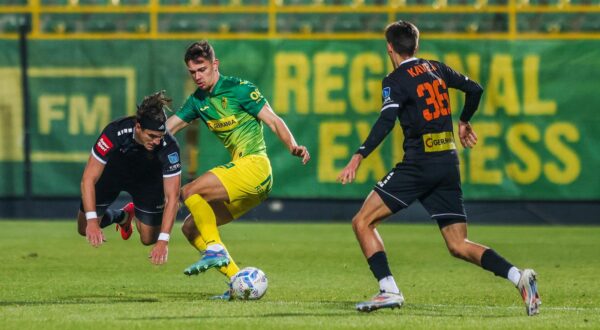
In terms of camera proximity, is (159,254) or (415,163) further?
(159,254)

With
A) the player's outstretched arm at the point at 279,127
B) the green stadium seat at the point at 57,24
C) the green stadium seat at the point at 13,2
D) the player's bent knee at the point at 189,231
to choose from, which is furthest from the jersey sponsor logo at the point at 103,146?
the green stadium seat at the point at 13,2

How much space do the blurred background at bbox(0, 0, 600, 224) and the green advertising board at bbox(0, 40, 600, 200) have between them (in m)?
0.02

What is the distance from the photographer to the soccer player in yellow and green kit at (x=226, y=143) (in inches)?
387

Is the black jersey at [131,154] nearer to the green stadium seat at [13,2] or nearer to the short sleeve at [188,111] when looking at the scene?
the short sleeve at [188,111]

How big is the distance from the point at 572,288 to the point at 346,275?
7.48ft

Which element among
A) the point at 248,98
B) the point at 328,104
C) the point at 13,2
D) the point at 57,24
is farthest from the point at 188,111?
the point at 13,2

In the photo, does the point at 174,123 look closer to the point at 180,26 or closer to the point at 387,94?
the point at 387,94

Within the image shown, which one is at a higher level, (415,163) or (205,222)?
(415,163)

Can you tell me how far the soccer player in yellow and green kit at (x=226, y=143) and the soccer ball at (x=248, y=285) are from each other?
135mm

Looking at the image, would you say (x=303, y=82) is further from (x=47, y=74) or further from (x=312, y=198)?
(x=47, y=74)

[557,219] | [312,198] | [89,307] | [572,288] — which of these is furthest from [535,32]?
[89,307]

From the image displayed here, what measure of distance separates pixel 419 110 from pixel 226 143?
84.0 inches

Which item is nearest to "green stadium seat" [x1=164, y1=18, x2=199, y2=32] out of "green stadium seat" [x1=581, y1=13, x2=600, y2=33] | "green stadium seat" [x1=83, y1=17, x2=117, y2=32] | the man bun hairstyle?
"green stadium seat" [x1=83, y1=17, x2=117, y2=32]

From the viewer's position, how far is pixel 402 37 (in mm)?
8961
